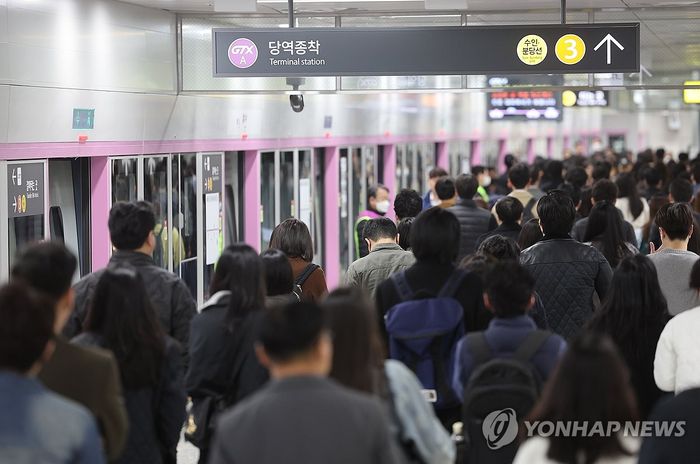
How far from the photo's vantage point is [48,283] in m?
3.03

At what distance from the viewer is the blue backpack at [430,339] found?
3.85 metres

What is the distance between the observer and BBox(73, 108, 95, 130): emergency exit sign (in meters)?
6.64

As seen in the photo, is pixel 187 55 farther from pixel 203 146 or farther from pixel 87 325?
pixel 87 325

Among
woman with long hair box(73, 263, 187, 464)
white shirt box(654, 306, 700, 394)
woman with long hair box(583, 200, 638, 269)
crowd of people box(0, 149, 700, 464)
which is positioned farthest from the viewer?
woman with long hair box(583, 200, 638, 269)

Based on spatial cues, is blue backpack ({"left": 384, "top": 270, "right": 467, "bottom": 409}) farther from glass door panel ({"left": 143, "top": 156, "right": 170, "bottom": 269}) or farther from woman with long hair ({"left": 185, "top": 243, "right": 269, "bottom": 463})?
glass door panel ({"left": 143, "top": 156, "right": 170, "bottom": 269})

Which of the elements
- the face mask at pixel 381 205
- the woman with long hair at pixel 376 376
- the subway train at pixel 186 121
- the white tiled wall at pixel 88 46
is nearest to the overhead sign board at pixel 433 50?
the subway train at pixel 186 121

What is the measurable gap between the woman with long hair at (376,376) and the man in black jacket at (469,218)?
15.2 ft

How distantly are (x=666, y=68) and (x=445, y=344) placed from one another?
20.2 feet

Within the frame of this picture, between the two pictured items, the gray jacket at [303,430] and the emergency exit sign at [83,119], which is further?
the emergency exit sign at [83,119]

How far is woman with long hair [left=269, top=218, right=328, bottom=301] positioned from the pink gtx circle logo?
1834 millimetres

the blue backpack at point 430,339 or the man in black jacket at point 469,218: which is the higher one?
the man in black jacket at point 469,218

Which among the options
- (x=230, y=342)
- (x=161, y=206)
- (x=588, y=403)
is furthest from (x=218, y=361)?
(x=161, y=206)

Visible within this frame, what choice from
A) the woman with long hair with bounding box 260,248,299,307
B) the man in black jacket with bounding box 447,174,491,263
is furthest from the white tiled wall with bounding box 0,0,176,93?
the man in black jacket with bounding box 447,174,491,263
